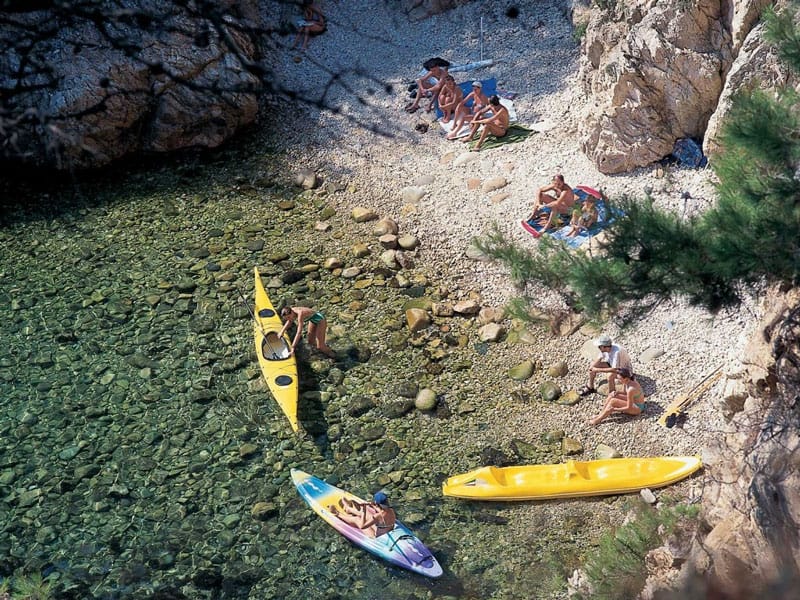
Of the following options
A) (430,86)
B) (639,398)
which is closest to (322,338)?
(639,398)

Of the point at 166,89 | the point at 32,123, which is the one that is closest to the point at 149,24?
the point at 166,89

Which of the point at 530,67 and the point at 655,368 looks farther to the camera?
the point at 530,67

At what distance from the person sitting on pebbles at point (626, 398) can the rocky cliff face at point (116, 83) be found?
856 cm

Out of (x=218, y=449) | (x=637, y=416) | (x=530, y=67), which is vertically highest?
(x=530, y=67)

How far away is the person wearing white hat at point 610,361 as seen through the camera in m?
10.6

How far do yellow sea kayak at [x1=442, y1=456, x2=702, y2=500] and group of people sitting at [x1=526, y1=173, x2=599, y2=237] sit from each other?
355 centimetres

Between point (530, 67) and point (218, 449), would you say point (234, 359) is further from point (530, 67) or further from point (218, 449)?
point (530, 67)

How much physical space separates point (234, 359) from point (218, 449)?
4.98ft

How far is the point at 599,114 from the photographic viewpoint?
44.8ft

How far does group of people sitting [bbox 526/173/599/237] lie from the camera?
41.2ft

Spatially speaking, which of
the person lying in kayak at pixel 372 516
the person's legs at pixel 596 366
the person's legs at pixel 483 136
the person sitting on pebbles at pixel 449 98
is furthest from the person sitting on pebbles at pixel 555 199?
the person lying in kayak at pixel 372 516

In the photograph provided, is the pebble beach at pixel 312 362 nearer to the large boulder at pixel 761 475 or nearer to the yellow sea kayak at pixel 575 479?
the yellow sea kayak at pixel 575 479

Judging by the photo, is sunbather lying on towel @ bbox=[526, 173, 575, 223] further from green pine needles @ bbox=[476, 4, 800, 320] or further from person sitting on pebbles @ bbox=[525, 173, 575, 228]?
green pine needles @ bbox=[476, 4, 800, 320]

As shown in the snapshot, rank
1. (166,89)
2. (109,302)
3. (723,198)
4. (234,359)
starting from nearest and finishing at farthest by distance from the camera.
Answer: (723,198) < (234,359) < (109,302) < (166,89)
